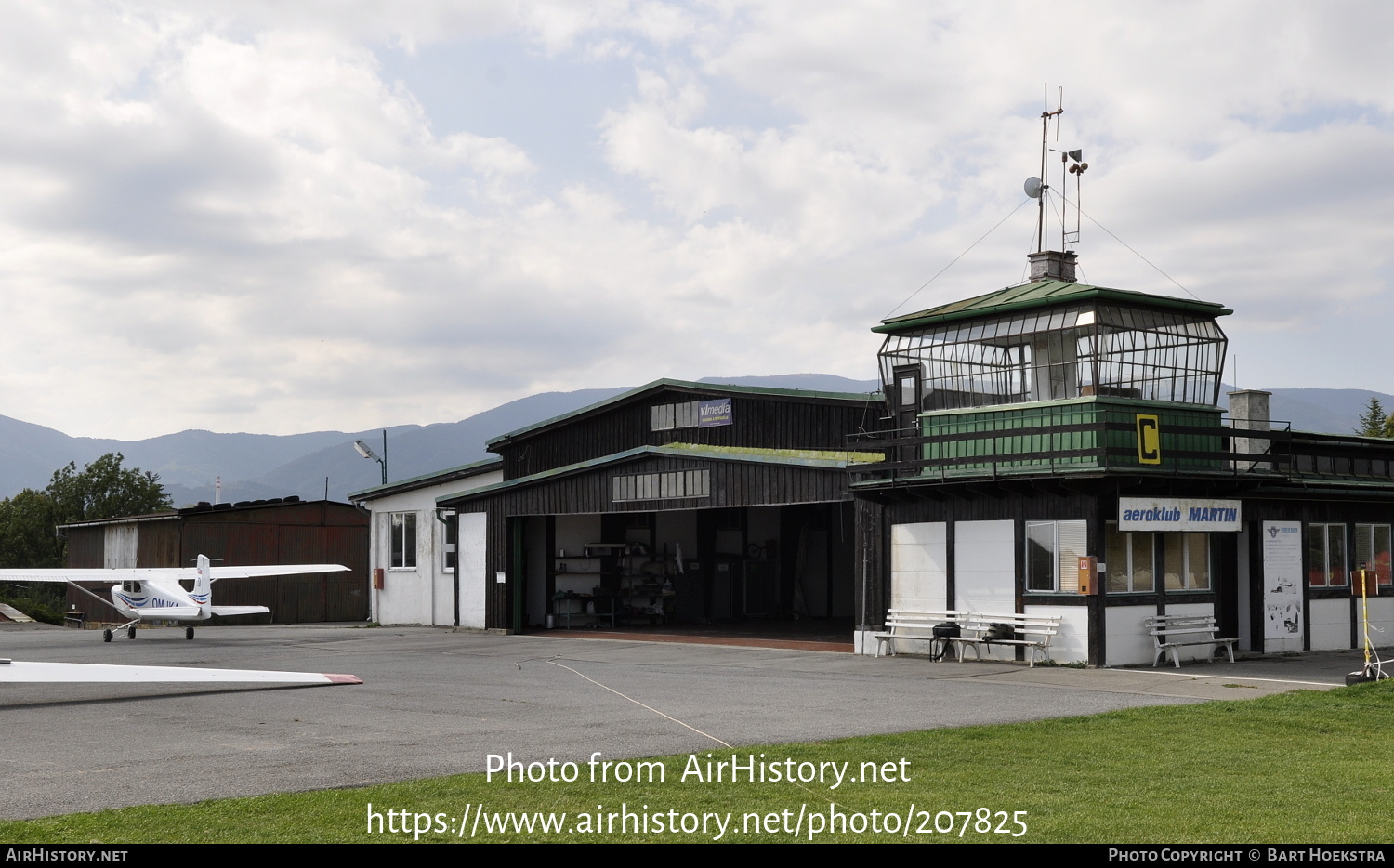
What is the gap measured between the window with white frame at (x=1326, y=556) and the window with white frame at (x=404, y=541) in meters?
23.9

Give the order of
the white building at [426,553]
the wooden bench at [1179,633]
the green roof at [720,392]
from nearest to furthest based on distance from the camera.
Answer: the wooden bench at [1179,633] → the green roof at [720,392] → the white building at [426,553]

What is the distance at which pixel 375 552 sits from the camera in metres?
39.4

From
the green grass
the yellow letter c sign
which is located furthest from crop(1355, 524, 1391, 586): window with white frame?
the green grass

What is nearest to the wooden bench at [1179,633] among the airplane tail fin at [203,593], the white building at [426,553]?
the white building at [426,553]

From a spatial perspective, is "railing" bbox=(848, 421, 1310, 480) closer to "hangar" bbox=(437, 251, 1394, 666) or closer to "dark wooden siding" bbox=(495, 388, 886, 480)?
"hangar" bbox=(437, 251, 1394, 666)

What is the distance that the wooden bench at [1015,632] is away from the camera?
838 inches

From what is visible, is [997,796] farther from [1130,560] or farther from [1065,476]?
[1130,560]

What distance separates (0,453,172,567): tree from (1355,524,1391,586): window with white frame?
2822 inches

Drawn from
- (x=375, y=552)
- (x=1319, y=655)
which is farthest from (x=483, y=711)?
(x=375, y=552)

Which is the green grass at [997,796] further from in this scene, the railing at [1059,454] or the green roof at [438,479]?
the green roof at [438,479]

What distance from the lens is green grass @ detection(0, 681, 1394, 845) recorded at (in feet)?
25.5

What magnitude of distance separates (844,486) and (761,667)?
5.24 m

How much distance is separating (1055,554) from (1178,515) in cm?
213

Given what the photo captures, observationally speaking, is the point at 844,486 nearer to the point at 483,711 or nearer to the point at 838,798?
the point at 483,711
